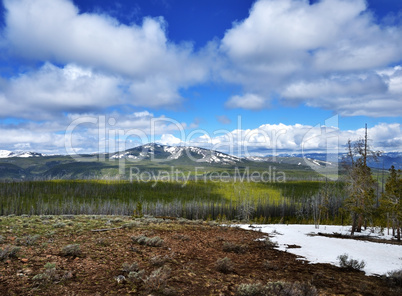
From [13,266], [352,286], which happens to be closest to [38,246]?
[13,266]

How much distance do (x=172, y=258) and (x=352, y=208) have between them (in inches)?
1115

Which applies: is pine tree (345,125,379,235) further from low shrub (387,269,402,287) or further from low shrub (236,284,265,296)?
low shrub (236,284,265,296)

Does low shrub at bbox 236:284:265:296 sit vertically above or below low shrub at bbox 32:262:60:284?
below

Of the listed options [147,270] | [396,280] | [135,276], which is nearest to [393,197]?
[396,280]

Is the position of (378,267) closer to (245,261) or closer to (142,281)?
(245,261)

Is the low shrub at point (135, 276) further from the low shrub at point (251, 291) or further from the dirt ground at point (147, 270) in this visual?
the low shrub at point (251, 291)

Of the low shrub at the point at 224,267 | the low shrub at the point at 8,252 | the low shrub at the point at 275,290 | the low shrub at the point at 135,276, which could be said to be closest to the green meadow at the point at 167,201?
the low shrub at the point at 224,267

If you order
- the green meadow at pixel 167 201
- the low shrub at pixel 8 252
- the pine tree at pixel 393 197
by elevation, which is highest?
the low shrub at pixel 8 252

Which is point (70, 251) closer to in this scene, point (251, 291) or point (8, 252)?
point (8, 252)

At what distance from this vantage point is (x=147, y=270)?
8.84 m

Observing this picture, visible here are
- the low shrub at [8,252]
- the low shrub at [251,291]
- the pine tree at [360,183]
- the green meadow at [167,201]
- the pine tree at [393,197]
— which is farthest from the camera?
the green meadow at [167,201]

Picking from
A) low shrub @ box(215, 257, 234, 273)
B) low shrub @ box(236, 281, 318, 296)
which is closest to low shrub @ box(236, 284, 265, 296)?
low shrub @ box(236, 281, 318, 296)

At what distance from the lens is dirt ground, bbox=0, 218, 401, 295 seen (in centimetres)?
709

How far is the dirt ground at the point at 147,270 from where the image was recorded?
7.09m
